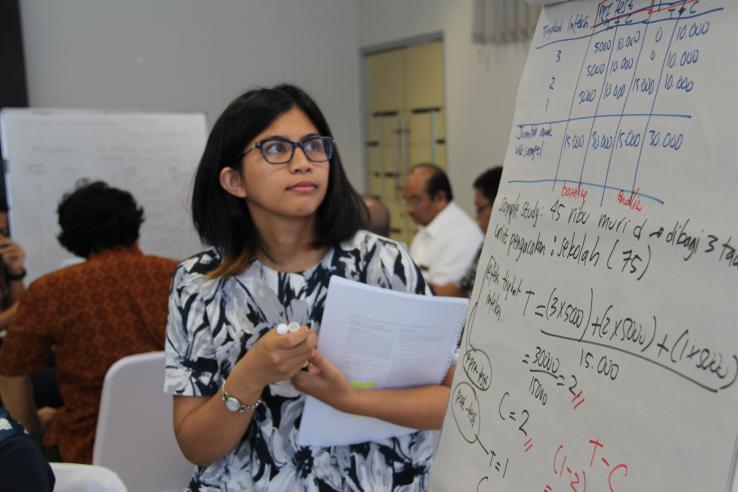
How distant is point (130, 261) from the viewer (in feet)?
7.54

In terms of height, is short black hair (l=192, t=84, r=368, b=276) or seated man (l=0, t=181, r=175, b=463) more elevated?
short black hair (l=192, t=84, r=368, b=276)

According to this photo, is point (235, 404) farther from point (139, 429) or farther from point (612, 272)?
point (139, 429)

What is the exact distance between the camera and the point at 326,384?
129cm

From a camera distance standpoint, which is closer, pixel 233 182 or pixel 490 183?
pixel 233 182

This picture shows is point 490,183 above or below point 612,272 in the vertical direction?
below

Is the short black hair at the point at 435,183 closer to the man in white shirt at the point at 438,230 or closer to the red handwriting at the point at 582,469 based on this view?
the man in white shirt at the point at 438,230

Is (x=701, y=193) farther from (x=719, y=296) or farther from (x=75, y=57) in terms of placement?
(x=75, y=57)

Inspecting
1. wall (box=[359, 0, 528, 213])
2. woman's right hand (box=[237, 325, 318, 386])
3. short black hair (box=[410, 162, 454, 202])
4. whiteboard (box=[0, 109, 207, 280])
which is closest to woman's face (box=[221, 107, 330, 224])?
woman's right hand (box=[237, 325, 318, 386])

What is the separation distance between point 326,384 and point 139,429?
97 centimetres

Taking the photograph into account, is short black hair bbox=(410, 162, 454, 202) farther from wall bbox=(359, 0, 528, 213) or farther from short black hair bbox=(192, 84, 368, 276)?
short black hair bbox=(192, 84, 368, 276)

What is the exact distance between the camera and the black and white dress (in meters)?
1.36

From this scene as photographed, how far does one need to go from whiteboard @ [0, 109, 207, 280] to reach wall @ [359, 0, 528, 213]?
1883 mm

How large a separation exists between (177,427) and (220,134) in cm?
59

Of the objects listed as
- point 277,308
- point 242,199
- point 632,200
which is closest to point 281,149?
point 242,199
